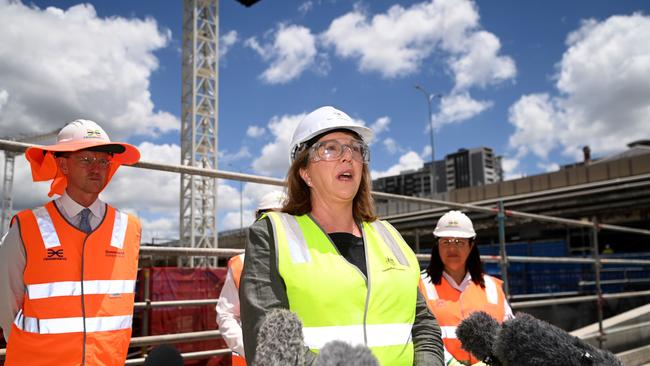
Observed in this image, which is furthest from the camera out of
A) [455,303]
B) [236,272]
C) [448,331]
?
[455,303]

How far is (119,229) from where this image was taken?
2.44 meters

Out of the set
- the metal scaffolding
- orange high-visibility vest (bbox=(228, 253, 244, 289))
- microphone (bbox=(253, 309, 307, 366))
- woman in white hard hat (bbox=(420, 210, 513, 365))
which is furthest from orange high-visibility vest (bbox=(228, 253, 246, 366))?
the metal scaffolding

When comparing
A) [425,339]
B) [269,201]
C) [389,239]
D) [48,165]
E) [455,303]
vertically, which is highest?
[48,165]

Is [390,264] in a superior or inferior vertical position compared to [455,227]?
inferior

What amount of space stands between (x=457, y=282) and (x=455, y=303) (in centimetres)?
24

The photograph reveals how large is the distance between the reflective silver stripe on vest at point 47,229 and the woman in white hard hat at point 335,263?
1110mm

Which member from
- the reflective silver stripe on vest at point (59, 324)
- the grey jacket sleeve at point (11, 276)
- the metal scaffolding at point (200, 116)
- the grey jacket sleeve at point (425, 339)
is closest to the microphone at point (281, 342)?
the grey jacket sleeve at point (425, 339)

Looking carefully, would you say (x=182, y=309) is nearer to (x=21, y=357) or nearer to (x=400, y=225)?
(x=21, y=357)

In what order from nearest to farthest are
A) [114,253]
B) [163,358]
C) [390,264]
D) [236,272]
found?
[163,358], [390,264], [114,253], [236,272]

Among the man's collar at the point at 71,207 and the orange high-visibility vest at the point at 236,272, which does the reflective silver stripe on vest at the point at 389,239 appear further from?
the man's collar at the point at 71,207

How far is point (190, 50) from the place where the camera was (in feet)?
120

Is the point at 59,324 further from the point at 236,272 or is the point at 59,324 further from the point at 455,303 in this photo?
the point at 455,303

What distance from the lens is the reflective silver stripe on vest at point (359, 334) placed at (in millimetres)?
1454

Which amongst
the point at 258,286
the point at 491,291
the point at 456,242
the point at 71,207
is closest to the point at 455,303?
the point at 491,291
